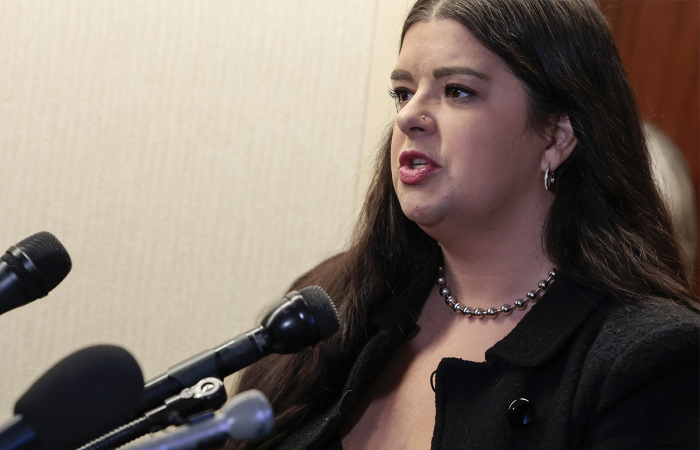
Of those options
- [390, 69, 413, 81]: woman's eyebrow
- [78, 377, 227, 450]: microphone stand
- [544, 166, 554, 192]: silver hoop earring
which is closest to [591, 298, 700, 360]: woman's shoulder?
[544, 166, 554, 192]: silver hoop earring

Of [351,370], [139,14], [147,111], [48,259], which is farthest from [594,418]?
[139,14]

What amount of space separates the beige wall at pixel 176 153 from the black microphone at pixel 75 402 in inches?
45.2

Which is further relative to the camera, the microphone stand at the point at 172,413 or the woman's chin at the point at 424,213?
the woman's chin at the point at 424,213

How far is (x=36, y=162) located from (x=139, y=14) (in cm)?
42

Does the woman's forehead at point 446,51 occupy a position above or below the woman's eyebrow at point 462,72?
above

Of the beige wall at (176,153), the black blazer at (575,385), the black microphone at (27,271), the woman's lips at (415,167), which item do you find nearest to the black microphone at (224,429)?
the black microphone at (27,271)

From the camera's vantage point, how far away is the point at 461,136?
1.03m

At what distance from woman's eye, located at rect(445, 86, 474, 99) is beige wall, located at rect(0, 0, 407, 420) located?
557mm

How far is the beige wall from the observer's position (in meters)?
1.59

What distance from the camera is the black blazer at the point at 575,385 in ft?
2.76

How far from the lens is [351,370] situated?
1143mm

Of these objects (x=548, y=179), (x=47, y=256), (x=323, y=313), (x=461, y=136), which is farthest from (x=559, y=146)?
(x=47, y=256)

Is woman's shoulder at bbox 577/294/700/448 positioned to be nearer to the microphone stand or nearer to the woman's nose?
the woman's nose

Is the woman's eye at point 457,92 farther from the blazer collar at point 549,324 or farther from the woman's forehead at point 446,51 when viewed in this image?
the blazer collar at point 549,324
